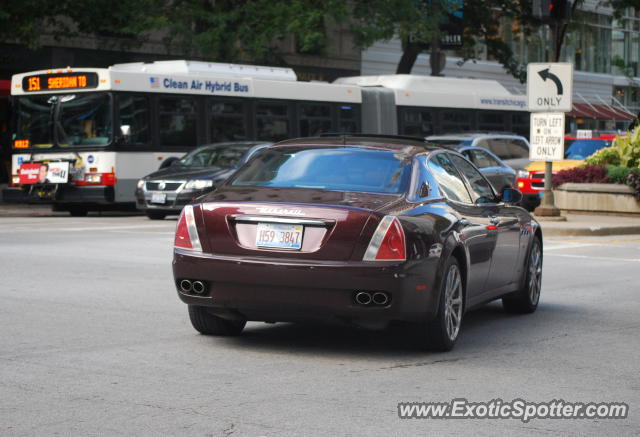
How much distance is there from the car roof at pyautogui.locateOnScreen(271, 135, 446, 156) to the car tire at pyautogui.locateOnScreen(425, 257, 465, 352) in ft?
3.17

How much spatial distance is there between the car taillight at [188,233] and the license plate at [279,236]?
48 centimetres

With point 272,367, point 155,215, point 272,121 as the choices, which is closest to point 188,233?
point 272,367

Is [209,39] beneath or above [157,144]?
above

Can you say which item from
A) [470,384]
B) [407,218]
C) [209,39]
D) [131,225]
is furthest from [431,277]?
[209,39]

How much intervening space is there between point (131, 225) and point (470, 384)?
15466 millimetres

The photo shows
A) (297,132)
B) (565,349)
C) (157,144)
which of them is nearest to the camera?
(565,349)

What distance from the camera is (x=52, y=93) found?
2609 centimetres

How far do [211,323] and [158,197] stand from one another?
15091 mm

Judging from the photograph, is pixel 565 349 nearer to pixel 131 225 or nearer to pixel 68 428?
pixel 68 428

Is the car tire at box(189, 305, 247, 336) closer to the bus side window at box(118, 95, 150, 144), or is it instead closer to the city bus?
the city bus

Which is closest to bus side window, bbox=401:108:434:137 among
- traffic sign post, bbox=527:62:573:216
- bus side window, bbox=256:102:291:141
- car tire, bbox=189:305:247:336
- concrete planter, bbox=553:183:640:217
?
bus side window, bbox=256:102:291:141

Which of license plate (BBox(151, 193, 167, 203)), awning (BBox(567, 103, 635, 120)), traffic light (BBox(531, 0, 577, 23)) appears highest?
traffic light (BBox(531, 0, 577, 23))

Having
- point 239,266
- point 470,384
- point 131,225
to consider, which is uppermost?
point 239,266

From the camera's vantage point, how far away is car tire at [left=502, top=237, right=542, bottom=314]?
10594mm
